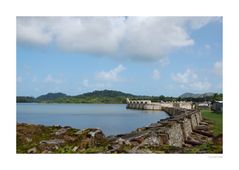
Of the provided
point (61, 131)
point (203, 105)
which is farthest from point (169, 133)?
point (61, 131)

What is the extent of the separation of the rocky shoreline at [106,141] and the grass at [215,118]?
0.40 ft

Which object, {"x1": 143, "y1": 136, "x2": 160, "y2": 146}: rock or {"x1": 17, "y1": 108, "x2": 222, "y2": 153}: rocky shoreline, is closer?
{"x1": 17, "y1": 108, "x2": 222, "y2": 153}: rocky shoreline

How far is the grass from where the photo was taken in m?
9.19

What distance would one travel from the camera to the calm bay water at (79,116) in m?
9.23

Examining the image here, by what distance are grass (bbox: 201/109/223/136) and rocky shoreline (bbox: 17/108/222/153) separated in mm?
122

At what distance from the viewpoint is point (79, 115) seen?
946cm

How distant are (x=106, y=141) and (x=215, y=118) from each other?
2227 mm

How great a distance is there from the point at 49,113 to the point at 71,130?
20.9 inches

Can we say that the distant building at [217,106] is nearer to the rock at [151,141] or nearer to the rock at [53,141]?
the rock at [151,141]

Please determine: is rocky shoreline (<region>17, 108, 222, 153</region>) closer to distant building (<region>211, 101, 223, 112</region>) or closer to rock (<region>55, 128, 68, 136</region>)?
rock (<region>55, 128, 68, 136</region>)

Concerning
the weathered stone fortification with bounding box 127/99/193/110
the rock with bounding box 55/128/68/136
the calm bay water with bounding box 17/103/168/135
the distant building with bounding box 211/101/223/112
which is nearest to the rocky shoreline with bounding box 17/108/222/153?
the rock with bounding box 55/128/68/136
